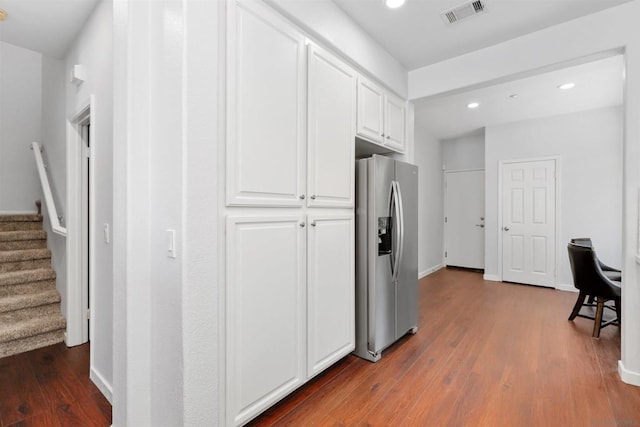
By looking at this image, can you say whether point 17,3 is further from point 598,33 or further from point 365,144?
point 598,33

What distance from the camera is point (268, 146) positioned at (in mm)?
1665

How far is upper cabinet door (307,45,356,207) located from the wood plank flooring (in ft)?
4.20

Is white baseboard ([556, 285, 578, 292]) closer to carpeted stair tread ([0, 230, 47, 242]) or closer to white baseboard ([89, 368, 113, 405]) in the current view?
white baseboard ([89, 368, 113, 405])

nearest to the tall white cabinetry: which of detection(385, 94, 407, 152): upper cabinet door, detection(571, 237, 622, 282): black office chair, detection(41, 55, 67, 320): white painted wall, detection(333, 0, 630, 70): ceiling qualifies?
detection(333, 0, 630, 70): ceiling

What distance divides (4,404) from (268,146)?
90.7 inches

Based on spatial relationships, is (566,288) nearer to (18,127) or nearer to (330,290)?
(330,290)

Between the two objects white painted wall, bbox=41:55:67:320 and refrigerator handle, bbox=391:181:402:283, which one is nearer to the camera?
refrigerator handle, bbox=391:181:402:283

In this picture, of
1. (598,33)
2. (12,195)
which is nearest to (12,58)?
(12,195)

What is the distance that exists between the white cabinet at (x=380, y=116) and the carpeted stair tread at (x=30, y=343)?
10.6 feet

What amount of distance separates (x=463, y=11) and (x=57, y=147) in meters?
3.85

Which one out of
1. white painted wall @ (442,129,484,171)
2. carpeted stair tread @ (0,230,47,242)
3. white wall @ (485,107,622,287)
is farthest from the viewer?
white painted wall @ (442,129,484,171)

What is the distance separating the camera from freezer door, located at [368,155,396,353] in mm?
2432

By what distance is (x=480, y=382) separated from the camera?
2.15m

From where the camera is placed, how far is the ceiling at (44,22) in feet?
7.06
